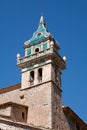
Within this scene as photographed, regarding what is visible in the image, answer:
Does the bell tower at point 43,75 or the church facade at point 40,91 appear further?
the bell tower at point 43,75

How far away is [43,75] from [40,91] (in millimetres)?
1945

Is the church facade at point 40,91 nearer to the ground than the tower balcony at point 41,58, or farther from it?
nearer to the ground

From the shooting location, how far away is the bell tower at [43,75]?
1640 inches

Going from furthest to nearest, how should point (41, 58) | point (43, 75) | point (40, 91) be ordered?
point (41, 58) < point (43, 75) < point (40, 91)

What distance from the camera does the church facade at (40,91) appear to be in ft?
135

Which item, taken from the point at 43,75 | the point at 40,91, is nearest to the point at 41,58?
the point at 43,75

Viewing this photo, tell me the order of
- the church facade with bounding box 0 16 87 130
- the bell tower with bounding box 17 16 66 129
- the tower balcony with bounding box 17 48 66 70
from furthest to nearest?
the tower balcony with bounding box 17 48 66 70 → the bell tower with bounding box 17 16 66 129 → the church facade with bounding box 0 16 87 130

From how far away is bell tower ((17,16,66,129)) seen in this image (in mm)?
41656

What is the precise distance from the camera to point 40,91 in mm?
43312

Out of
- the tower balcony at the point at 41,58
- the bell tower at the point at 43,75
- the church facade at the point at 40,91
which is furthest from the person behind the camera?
the tower balcony at the point at 41,58

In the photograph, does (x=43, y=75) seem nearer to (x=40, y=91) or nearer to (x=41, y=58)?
(x=40, y=91)

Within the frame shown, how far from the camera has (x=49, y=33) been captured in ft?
156

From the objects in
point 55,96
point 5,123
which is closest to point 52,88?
point 55,96

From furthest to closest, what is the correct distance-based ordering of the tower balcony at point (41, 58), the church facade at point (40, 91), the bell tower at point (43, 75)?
the tower balcony at point (41, 58) → the bell tower at point (43, 75) → the church facade at point (40, 91)
